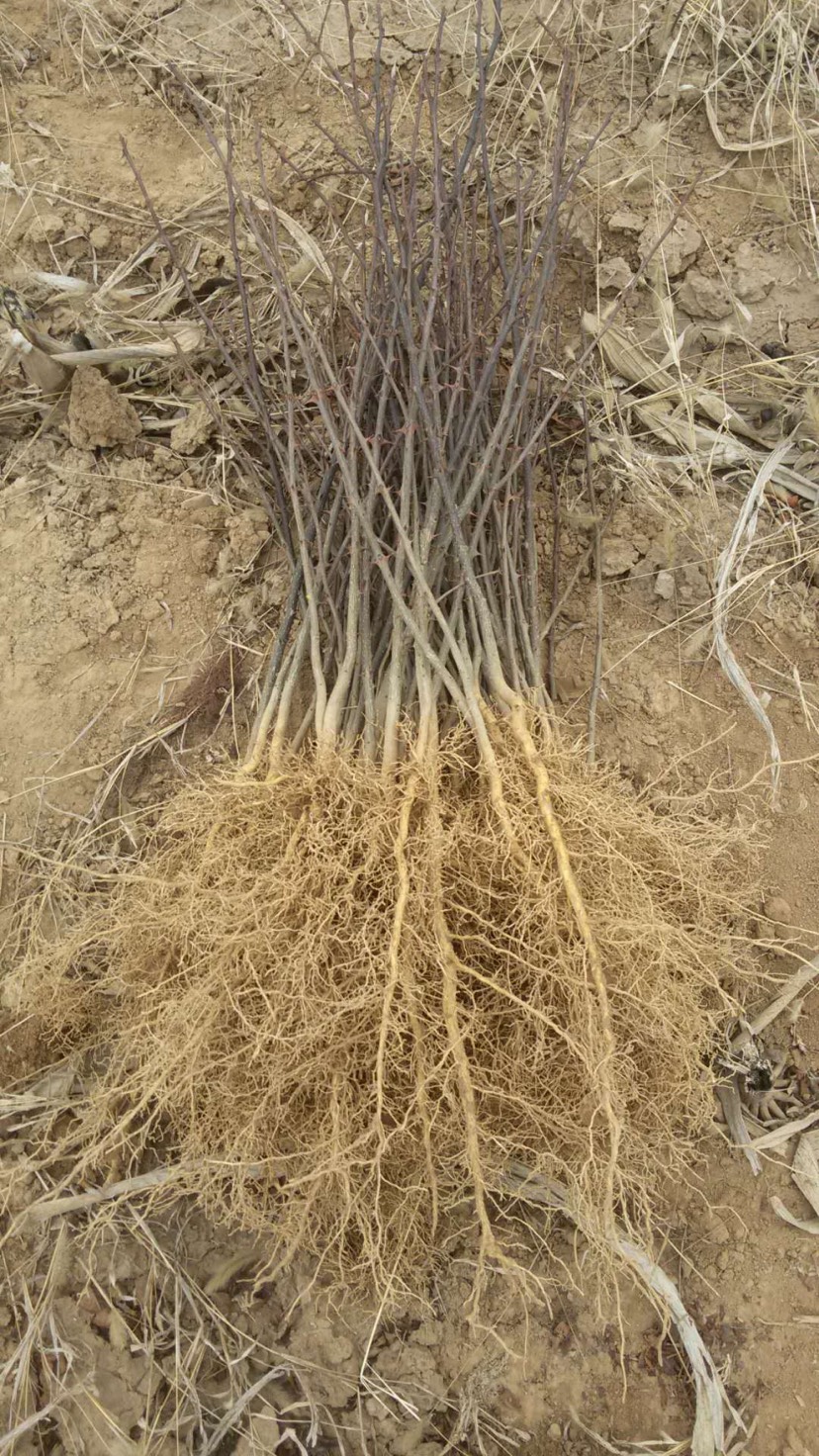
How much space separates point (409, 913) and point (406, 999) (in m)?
0.11

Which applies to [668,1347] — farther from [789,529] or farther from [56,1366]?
[789,529]

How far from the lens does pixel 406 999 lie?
4.30 feet

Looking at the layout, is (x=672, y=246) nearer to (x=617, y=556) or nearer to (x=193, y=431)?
(x=617, y=556)

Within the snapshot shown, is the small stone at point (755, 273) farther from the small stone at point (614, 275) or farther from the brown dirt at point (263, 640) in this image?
the small stone at point (614, 275)

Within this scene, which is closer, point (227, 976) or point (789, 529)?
point (227, 976)

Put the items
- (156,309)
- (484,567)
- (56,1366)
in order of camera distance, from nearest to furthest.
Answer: (56,1366)
(484,567)
(156,309)

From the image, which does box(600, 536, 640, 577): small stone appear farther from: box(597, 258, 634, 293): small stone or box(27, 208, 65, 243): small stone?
box(27, 208, 65, 243): small stone

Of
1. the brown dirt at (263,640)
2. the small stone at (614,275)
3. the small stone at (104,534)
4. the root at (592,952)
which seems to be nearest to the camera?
the root at (592,952)

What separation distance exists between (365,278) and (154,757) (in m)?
0.91

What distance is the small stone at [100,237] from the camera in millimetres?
2131

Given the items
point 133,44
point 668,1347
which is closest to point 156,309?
point 133,44

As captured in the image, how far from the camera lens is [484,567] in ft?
5.30

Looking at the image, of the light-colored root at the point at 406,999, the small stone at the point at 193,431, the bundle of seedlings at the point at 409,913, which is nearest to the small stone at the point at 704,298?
the bundle of seedlings at the point at 409,913

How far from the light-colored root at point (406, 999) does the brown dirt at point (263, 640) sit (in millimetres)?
130
